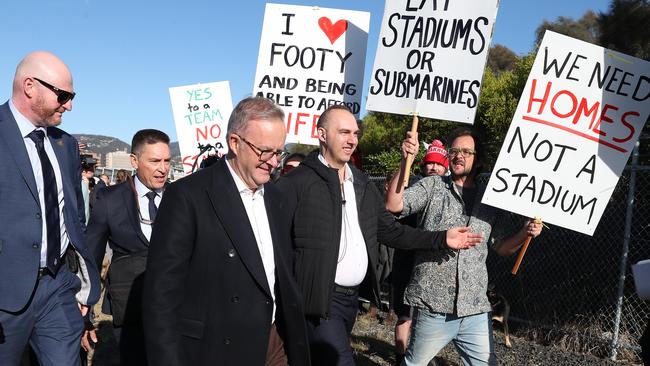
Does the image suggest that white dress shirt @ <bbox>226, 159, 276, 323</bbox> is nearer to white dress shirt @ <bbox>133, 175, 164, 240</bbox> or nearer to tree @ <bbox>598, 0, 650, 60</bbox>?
white dress shirt @ <bbox>133, 175, 164, 240</bbox>

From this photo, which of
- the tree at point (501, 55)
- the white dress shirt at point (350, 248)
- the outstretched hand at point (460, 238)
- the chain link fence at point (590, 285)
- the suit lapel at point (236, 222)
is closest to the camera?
the suit lapel at point (236, 222)

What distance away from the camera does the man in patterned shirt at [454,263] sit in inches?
149

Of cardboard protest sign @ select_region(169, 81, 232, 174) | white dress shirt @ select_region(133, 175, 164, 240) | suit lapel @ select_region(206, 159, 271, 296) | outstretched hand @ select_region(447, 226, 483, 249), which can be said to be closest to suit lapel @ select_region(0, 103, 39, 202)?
white dress shirt @ select_region(133, 175, 164, 240)

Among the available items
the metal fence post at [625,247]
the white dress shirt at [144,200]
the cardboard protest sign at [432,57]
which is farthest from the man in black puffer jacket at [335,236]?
the metal fence post at [625,247]

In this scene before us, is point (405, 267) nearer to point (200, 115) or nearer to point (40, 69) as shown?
point (40, 69)

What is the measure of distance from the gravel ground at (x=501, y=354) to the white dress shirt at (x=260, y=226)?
12.8ft

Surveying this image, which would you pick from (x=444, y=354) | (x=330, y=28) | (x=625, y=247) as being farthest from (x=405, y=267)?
(x=625, y=247)

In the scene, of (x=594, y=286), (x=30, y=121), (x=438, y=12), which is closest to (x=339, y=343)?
(x=30, y=121)

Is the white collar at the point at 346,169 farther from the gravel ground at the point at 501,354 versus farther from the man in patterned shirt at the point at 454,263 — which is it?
the gravel ground at the point at 501,354

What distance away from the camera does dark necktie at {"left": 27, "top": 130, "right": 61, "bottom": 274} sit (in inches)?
128

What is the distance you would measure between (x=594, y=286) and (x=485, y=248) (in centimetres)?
420

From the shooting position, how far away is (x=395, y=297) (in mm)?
5793

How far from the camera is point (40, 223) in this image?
10.3ft

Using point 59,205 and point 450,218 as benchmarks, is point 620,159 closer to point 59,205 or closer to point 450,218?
point 450,218
